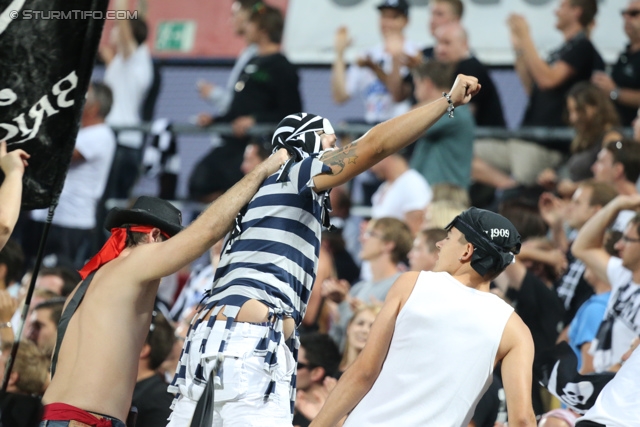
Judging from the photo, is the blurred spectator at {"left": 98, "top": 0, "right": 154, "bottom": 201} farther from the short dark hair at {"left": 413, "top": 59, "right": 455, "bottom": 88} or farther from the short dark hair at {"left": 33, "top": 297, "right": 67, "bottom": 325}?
the short dark hair at {"left": 33, "top": 297, "right": 67, "bottom": 325}

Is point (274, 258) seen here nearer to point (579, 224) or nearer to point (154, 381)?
point (154, 381)

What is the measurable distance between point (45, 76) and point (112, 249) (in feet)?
3.05

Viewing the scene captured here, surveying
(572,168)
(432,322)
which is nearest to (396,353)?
(432,322)

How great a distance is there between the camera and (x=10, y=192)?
5.25 m

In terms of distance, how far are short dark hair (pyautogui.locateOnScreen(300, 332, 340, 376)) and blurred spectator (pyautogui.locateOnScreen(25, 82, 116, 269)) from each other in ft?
12.5

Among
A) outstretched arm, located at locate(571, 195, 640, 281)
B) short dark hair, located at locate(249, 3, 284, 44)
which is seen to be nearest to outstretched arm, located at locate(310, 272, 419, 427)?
outstretched arm, located at locate(571, 195, 640, 281)

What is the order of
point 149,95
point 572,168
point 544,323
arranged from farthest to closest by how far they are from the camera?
point 149,95
point 572,168
point 544,323

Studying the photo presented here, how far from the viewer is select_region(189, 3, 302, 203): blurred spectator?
10.2 metres

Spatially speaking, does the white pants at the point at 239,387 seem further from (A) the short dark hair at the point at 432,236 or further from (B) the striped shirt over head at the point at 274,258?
(A) the short dark hair at the point at 432,236

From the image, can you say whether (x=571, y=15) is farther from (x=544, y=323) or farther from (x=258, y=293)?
(x=258, y=293)

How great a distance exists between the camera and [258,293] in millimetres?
4730

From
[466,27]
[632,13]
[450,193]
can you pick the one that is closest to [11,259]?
[450,193]

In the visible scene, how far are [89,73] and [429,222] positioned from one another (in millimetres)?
3269

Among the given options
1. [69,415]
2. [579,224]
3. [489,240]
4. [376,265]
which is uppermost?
[489,240]
